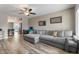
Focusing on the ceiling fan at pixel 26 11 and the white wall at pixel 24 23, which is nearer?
the ceiling fan at pixel 26 11

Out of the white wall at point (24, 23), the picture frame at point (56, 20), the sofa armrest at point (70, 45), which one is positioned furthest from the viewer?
the white wall at point (24, 23)

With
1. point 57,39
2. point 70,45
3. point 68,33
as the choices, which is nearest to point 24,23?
point 57,39

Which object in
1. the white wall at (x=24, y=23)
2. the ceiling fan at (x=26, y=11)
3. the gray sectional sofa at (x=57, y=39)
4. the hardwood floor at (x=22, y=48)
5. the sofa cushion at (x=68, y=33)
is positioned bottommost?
the hardwood floor at (x=22, y=48)

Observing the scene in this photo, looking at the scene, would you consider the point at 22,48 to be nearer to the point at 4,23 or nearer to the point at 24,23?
the point at 24,23

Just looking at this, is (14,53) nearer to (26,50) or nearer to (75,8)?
(26,50)

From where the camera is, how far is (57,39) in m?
2.69

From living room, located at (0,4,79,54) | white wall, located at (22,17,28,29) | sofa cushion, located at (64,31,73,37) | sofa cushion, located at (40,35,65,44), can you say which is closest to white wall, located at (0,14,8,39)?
living room, located at (0,4,79,54)

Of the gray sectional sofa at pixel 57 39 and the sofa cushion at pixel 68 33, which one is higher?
the sofa cushion at pixel 68 33

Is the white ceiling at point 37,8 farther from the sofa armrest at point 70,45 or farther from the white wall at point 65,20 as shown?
the sofa armrest at point 70,45

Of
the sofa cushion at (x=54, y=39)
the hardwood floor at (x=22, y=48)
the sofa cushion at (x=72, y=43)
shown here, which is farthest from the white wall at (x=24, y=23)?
the sofa cushion at (x=72, y=43)

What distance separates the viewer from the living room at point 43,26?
2605mm

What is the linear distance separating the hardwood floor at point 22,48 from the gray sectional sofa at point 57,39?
0.38 ft

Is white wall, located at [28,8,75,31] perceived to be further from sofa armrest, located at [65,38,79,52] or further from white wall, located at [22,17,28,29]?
white wall, located at [22,17,28,29]

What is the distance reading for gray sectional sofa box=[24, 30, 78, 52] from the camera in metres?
2.58
